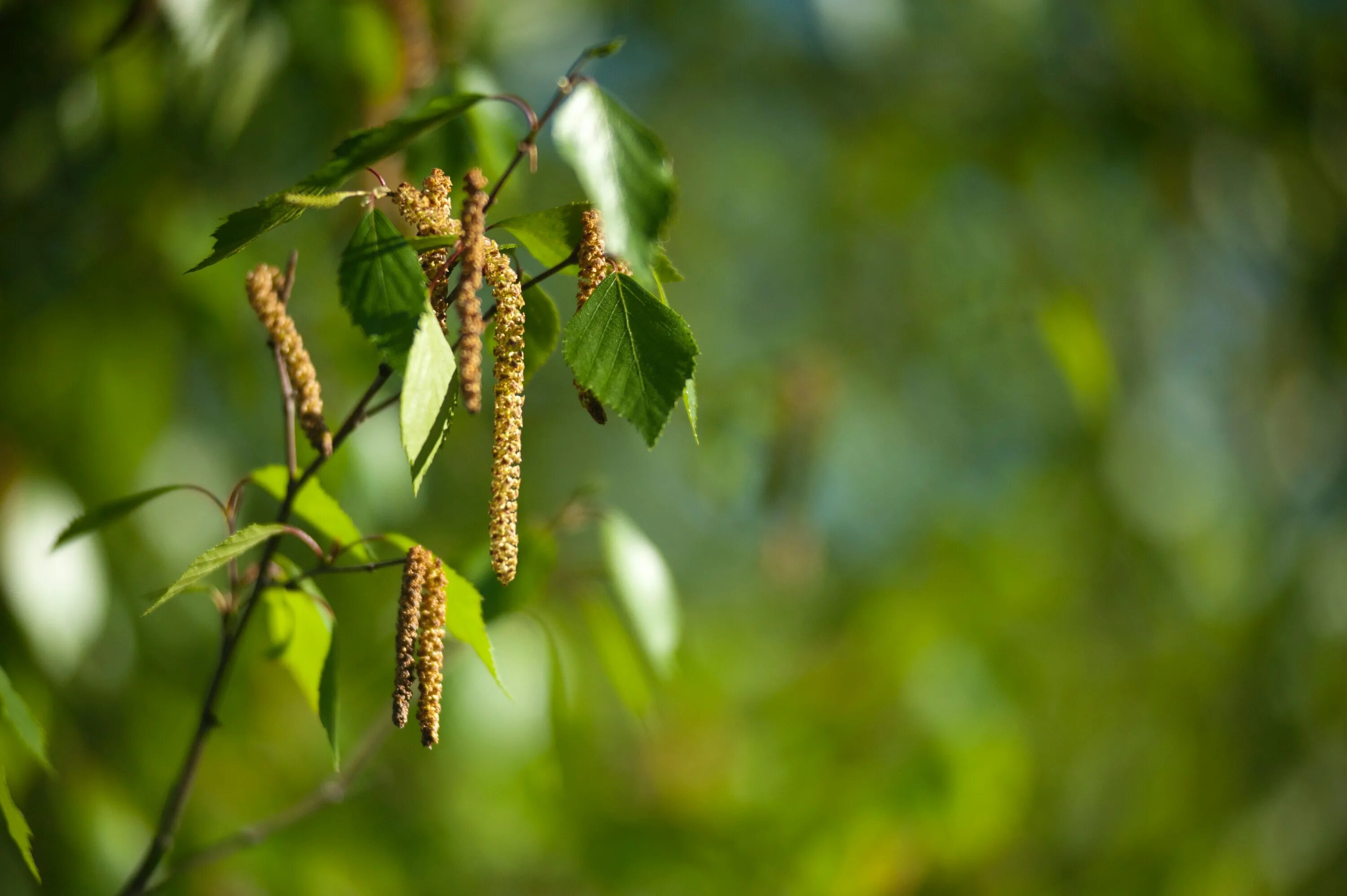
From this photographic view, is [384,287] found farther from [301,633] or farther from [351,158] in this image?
[301,633]

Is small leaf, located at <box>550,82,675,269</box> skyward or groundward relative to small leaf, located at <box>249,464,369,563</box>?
skyward

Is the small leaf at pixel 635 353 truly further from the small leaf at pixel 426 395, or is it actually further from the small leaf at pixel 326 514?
the small leaf at pixel 326 514

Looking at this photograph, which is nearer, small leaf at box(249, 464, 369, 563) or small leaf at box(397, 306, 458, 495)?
small leaf at box(397, 306, 458, 495)

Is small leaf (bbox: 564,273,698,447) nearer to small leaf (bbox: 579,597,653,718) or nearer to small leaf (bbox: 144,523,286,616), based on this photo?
small leaf (bbox: 144,523,286,616)

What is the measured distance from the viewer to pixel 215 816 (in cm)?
125

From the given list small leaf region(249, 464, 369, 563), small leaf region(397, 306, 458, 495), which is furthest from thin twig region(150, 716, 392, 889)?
small leaf region(397, 306, 458, 495)

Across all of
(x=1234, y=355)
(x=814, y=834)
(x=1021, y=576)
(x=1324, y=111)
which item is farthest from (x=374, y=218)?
(x=1234, y=355)

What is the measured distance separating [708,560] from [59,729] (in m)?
2.22

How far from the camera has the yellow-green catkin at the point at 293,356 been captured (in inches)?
14.6

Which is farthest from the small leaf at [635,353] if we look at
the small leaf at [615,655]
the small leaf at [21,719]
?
the small leaf at [615,655]

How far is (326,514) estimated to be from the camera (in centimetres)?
46

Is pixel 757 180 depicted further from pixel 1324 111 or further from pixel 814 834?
pixel 814 834

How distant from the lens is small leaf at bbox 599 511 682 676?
25.5 inches

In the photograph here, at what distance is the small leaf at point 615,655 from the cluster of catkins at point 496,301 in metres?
0.33
